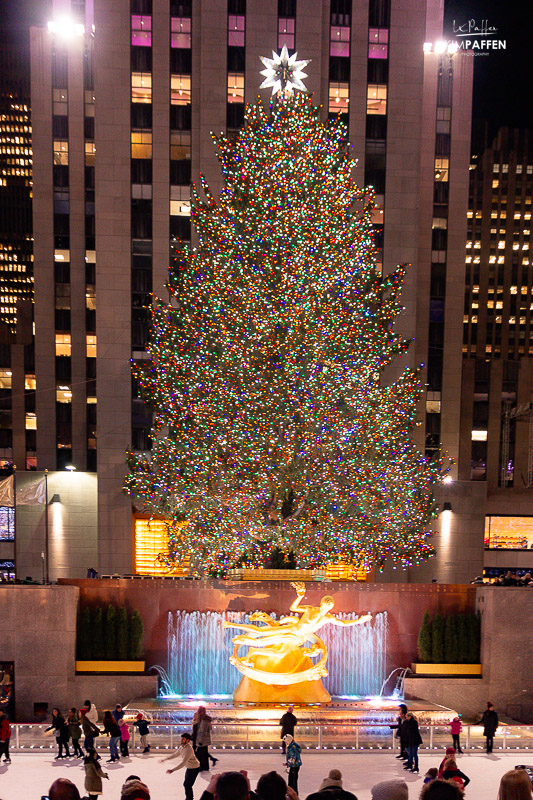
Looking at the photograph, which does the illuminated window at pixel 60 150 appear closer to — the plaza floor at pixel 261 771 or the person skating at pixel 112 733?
the plaza floor at pixel 261 771

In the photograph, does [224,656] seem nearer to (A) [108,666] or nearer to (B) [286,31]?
(A) [108,666]

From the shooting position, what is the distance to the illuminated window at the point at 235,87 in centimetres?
3384

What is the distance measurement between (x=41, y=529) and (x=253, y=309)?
63.7ft

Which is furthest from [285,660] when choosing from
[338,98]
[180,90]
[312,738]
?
[180,90]

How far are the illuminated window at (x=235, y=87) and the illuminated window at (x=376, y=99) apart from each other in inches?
246

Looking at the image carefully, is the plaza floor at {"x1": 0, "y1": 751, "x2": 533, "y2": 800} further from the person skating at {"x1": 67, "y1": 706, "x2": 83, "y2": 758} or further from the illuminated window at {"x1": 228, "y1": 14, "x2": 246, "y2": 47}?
the illuminated window at {"x1": 228, "y1": 14, "x2": 246, "y2": 47}

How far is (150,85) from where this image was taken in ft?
112

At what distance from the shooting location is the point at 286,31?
111 ft

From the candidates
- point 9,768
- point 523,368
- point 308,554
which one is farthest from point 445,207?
point 9,768

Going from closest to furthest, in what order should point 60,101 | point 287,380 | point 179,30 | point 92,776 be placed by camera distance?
1. point 92,776
2. point 287,380
3. point 179,30
4. point 60,101

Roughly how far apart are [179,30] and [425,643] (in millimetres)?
30088

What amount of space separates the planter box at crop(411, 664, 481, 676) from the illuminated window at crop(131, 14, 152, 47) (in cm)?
3041

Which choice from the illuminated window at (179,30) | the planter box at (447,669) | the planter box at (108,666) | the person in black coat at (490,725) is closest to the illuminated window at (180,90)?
the illuminated window at (179,30)

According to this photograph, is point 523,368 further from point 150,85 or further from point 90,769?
point 90,769
